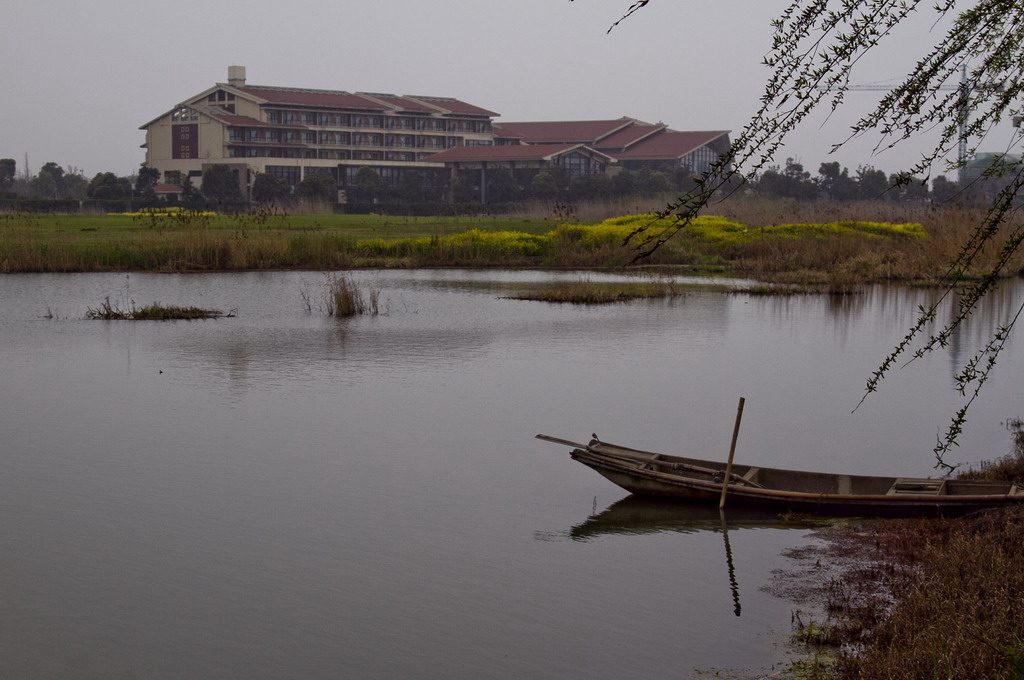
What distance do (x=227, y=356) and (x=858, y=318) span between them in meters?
16.9

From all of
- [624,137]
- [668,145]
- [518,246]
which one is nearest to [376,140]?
[624,137]

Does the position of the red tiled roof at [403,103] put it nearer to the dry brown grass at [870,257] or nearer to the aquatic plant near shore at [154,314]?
the dry brown grass at [870,257]

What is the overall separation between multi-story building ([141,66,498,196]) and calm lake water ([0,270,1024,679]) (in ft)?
243

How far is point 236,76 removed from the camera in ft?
364

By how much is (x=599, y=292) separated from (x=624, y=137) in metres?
77.3

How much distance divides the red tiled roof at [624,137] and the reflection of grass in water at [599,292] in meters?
71.3

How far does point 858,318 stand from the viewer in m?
31.8

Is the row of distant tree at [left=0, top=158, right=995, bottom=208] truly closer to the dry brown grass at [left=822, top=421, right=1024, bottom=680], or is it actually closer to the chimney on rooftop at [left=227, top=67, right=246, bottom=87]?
the chimney on rooftop at [left=227, top=67, right=246, bottom=87]

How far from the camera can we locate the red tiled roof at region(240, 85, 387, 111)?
105062 mm

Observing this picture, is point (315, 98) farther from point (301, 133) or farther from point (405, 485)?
point (405, 485)

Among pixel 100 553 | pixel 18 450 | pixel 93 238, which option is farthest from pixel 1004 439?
pixel 93 238

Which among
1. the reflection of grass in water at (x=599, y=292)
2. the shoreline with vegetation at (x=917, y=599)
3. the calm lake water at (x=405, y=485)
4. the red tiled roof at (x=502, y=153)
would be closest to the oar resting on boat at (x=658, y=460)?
the calm lake water at (x=405, y=485)

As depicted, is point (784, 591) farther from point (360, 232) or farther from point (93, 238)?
point (360, 232)

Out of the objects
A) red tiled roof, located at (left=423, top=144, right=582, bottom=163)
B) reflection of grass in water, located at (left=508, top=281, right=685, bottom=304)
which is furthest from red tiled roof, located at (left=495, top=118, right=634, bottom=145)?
reflection of grass in water, located at (left=508, top=281, right=685, bottom=304)
